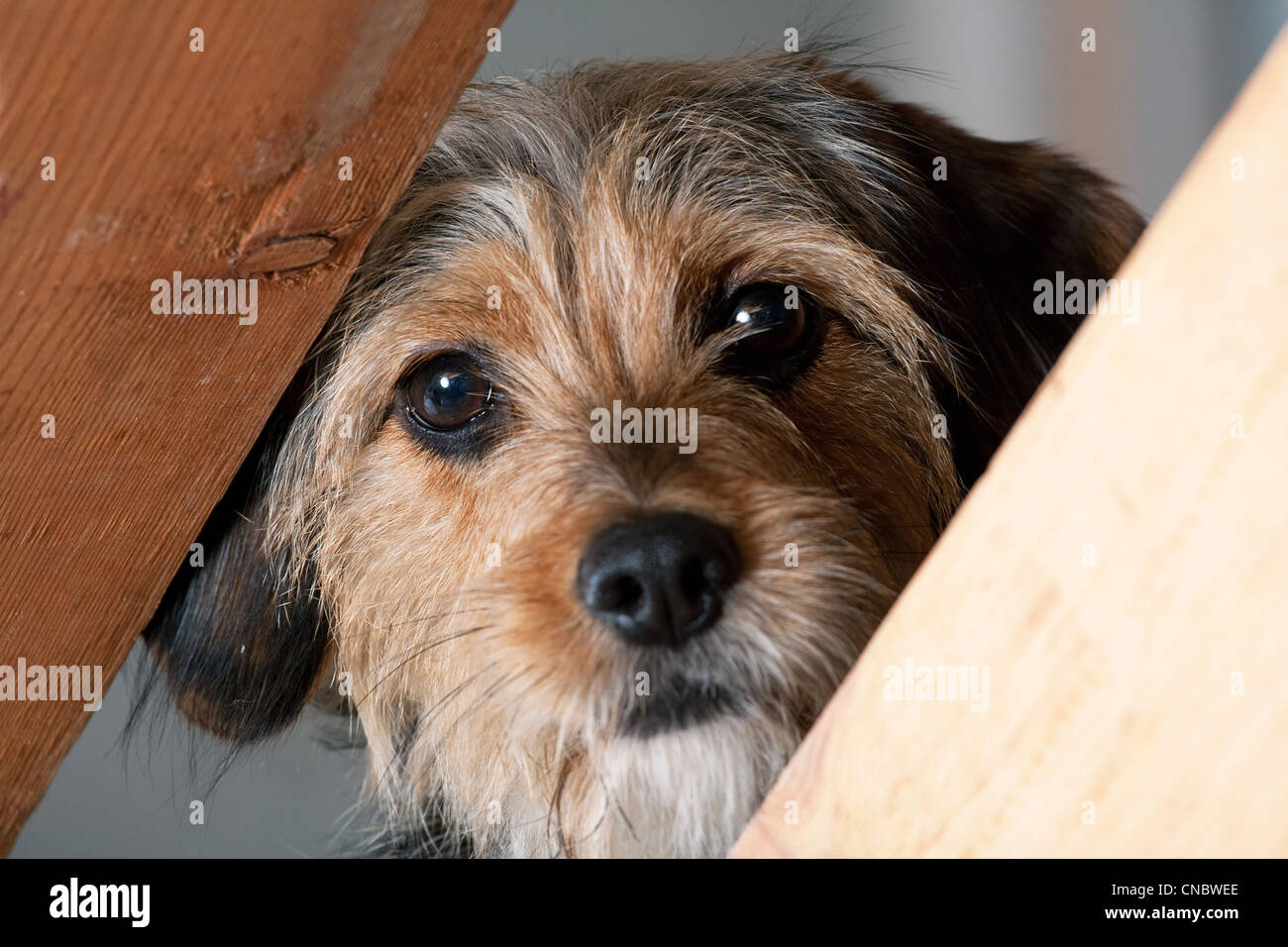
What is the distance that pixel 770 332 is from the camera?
1.50 meters

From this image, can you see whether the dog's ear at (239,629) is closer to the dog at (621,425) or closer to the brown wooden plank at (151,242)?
the dog at (621,425)

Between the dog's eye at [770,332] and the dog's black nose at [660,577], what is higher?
the dog's eye at [770,332]

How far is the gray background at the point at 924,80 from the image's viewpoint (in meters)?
2.76

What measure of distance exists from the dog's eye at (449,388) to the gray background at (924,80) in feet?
4.58

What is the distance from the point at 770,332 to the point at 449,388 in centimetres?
38

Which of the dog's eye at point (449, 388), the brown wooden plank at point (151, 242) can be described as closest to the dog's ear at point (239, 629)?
the dog's eye at point (449, 388)

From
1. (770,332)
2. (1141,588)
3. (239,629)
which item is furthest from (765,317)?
(1141,588)

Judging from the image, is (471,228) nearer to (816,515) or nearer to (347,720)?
(816,515)

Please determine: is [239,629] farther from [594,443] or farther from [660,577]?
[660,577]

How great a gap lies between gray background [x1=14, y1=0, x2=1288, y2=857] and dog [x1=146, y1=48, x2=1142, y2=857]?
3.95 feet

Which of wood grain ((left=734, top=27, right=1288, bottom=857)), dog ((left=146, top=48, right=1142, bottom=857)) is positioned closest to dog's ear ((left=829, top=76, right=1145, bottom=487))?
dog ((left=146, top=48, right=1142, bottom=857))

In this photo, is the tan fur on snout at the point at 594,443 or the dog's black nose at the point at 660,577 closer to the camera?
the dog's black nose at the point at 660,577

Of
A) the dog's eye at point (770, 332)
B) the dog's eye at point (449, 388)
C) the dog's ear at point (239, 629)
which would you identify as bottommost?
the dog's ear at point (239, 629)
